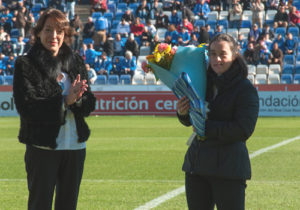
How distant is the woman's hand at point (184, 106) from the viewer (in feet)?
14.4

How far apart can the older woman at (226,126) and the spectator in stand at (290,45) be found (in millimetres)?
23330

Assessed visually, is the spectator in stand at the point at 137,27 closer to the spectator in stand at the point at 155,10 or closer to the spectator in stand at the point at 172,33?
the spectator in stand at the point at 155,10

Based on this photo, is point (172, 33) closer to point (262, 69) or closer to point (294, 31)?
point (262, 69)

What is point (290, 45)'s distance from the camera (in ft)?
89.7

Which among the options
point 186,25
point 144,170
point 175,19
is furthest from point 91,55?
point 144,170

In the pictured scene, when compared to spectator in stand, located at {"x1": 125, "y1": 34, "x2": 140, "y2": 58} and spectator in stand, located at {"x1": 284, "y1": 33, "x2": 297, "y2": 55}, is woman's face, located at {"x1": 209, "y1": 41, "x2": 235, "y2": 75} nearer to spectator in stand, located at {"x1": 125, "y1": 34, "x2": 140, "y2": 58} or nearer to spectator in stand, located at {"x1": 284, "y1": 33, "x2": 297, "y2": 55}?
spectator in stand, located at {"x1": 284, "y1": 33, "x2": 297, "y2": 55}

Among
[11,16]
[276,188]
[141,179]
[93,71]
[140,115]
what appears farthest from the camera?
[11,16]

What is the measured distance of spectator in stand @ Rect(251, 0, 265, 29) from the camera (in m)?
29.1

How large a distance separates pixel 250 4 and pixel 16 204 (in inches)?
949

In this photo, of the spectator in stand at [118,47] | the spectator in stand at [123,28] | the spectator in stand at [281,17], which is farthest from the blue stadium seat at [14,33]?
the spectator in stand at [281,17]

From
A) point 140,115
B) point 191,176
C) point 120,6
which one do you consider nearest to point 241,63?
point 191,176

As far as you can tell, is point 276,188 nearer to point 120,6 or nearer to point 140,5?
point 140,5

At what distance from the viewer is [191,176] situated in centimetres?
448

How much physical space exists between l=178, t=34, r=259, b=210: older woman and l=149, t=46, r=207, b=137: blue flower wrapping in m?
0.05
